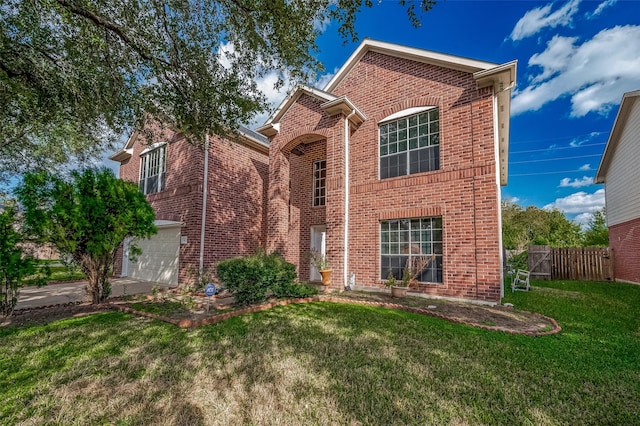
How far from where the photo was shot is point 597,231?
20969 mm

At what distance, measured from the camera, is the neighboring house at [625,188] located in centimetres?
1139

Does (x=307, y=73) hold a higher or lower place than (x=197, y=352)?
higher

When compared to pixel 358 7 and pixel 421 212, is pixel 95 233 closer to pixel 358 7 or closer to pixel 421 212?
pixel 358 7

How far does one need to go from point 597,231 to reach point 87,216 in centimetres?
2997

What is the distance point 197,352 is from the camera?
4.07 m

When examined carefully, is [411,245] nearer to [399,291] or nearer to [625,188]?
[399,291]

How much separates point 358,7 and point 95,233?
825 cm

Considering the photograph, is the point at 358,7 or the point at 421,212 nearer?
the point at 358,7

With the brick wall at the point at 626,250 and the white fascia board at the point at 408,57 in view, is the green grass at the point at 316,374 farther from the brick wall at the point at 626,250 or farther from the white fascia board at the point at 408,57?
the brick wall at the point at 626,250

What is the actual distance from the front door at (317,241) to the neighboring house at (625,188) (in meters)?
12.6

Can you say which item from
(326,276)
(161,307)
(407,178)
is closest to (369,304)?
(326,276)

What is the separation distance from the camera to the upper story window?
12.5 metres

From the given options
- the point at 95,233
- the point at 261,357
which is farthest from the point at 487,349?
the point at 95,233

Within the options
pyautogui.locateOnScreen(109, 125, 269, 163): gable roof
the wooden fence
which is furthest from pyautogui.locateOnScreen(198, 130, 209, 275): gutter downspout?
the wooden fence
